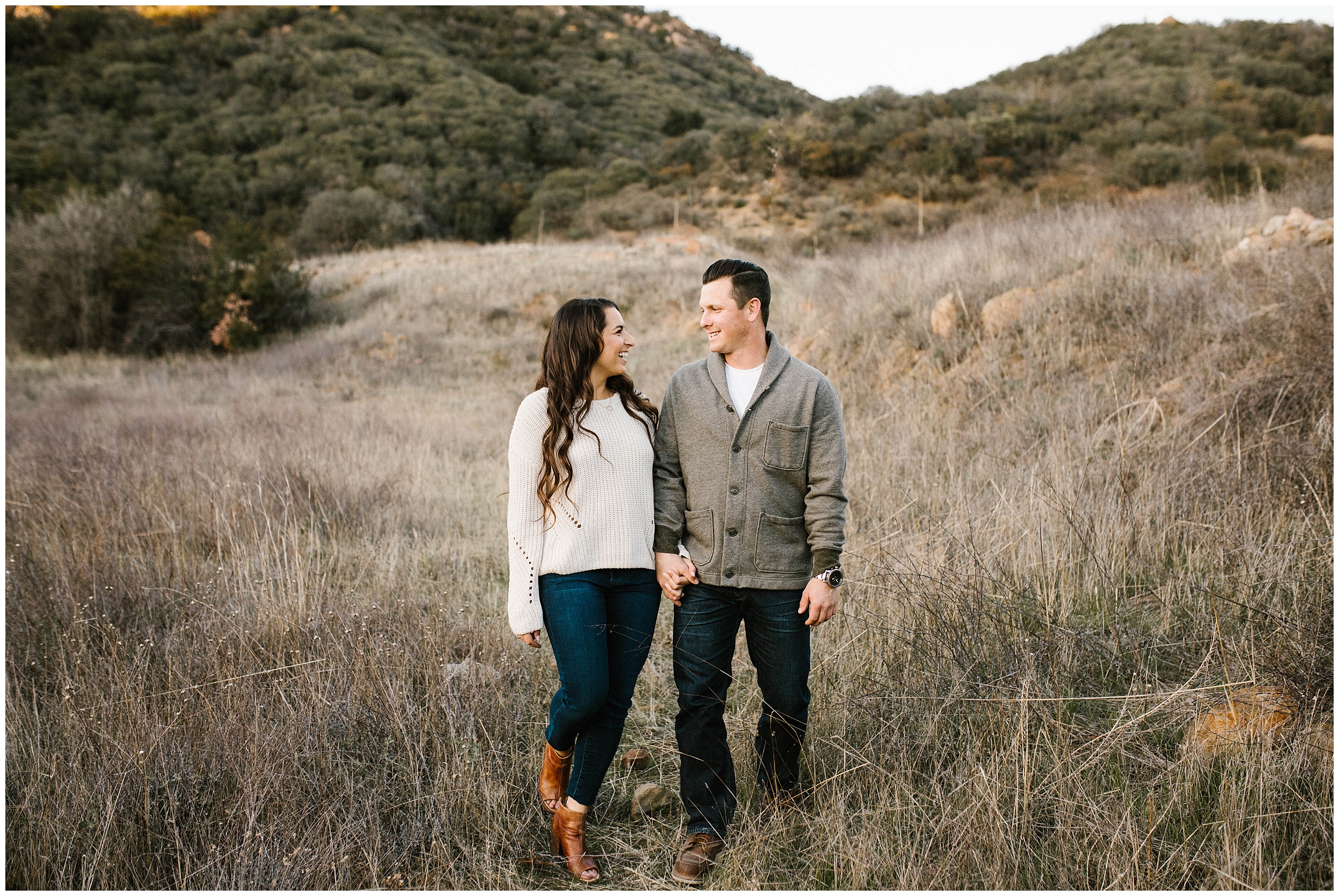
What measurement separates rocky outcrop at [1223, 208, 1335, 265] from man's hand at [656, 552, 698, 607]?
665 centimetres

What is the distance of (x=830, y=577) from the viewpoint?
2.18 metres

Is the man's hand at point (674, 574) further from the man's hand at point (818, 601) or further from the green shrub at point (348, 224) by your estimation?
the green shrub at point (348, 224)

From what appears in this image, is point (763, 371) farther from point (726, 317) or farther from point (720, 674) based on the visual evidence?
point (720, 674)

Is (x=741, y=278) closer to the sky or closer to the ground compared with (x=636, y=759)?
closer to the sky

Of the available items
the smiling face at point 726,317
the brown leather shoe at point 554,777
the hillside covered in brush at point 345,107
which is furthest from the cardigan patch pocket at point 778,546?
the hillside covered in brush at point 345,107

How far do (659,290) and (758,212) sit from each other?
27.8ft

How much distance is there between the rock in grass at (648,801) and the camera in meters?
2.68

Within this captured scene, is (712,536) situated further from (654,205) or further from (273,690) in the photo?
(654,205)

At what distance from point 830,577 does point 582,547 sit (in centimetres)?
77

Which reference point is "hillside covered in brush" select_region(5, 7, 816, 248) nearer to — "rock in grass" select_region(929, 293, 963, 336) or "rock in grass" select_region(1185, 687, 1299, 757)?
"rock in grass" select_region(929, 293, 963, 336)

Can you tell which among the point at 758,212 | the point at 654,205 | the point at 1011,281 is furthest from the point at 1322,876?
the point at 654,205

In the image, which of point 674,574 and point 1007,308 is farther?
point 1007,308

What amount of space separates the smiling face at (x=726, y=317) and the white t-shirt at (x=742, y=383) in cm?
9

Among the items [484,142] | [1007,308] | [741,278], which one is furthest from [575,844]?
[484,142]
